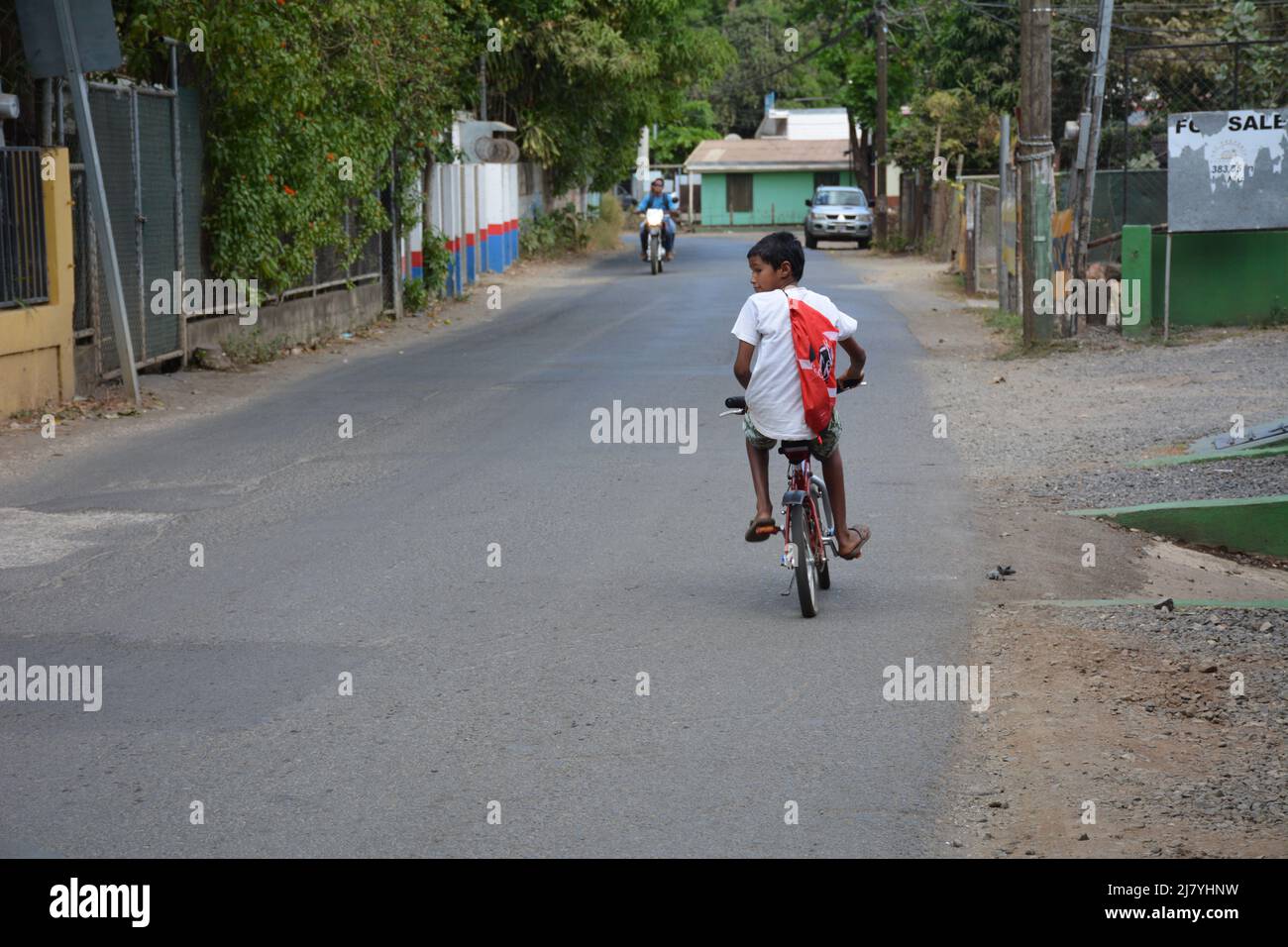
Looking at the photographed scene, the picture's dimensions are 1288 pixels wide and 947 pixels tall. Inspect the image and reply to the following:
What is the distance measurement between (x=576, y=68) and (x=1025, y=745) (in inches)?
1391

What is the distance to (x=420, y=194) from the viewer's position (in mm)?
24719

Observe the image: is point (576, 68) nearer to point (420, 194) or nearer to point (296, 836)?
point (420, 194)

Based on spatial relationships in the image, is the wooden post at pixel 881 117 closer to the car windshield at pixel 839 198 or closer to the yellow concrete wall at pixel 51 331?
the car windshield at pixel 839 198

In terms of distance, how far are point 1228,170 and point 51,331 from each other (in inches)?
508

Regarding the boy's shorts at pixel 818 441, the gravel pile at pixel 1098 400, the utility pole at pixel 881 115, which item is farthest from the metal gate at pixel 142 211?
the utility pole at pixel 881 115

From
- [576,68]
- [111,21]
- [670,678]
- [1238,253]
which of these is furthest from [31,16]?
[576,68]

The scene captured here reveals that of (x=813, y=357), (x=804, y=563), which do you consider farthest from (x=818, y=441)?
(x=804, y=563)

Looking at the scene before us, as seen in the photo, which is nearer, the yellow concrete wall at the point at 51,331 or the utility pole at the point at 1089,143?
the yellow concrete wall at the point at 51,331

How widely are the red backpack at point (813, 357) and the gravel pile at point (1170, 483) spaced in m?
3.14

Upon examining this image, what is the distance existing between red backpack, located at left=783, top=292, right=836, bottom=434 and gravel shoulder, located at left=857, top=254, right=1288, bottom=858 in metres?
1.14

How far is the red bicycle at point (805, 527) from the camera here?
717 centimetres

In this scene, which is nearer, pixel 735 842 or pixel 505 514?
pixel 735 842

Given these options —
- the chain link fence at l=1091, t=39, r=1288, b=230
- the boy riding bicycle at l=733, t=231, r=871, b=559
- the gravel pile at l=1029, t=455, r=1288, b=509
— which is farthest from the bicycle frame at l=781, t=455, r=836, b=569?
the chain link fence at l=1091, t=39, r=1288, b=230

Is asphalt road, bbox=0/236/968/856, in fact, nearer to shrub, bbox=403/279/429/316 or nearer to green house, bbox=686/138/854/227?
shrub, bbox=403/279/429/316
